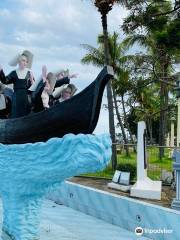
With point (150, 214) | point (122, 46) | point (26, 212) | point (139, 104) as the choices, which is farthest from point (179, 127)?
point (139, 104)

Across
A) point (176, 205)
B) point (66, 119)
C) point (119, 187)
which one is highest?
point (66, 119)

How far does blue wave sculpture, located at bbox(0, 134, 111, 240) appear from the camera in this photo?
16.0 ft

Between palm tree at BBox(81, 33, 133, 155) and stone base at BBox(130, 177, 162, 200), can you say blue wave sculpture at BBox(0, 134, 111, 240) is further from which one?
palm tree at BBox(81, 33, 133, 155)

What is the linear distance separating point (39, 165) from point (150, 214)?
131 inches

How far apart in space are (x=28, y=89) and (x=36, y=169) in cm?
126

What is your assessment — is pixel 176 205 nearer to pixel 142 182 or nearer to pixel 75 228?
pixel 142 182

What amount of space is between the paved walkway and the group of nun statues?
2368 millimetres

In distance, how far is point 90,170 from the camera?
4918mm

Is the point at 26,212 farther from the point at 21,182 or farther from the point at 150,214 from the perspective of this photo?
the point at 150,214

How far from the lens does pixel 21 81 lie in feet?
20.2

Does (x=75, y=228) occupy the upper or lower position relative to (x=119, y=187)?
lower

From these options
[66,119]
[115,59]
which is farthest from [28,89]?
[115,59]

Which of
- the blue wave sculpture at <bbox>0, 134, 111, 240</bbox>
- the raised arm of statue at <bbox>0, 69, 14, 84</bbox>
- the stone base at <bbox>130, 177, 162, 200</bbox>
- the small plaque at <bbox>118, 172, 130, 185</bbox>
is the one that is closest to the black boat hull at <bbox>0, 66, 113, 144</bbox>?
the blue wave sculpture at <bbox>0, 134, 111, 240</bbox>

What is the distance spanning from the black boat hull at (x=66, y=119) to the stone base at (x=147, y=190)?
5480 millimetres
